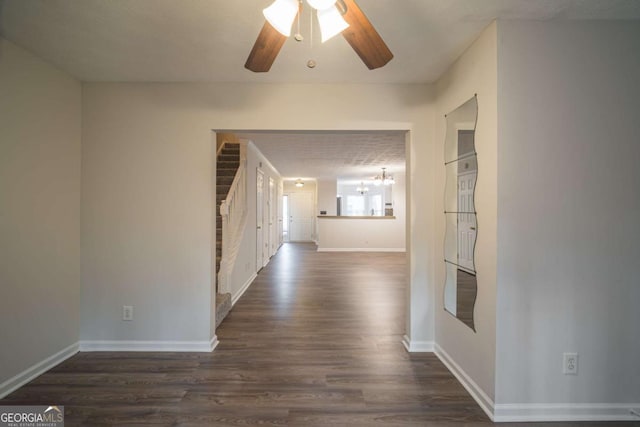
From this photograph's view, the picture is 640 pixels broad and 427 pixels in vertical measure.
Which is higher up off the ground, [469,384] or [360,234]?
[360,234]

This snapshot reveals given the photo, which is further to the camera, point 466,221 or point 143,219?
point 143,219

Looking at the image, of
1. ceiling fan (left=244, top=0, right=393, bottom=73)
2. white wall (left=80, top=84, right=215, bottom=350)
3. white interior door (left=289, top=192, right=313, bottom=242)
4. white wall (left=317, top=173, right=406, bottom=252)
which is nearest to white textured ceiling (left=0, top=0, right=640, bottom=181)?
white wall (left=80, top=84, right=215, bottom=350)

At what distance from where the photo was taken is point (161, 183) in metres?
2.46

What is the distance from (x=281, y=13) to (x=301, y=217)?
10.3 m

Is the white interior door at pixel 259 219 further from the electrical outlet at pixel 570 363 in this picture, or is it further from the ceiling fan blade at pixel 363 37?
the electrical outlet at pixel 570 363

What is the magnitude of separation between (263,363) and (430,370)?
1.37 meters

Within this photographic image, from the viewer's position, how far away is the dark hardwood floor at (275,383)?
1703 mm

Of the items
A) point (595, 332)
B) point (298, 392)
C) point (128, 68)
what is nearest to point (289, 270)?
point (298, 392)

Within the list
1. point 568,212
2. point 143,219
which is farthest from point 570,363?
point 143,219

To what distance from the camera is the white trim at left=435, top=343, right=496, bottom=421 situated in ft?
5.70

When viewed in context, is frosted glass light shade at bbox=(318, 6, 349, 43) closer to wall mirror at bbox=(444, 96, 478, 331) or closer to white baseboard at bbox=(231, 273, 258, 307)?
wall mirror at bbox=(444, 96, 478, 331)

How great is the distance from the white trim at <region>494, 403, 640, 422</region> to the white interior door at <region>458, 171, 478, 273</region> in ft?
2.83

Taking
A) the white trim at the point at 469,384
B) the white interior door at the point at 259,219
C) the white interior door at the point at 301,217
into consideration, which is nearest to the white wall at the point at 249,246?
the white interior door at the point at 259,219

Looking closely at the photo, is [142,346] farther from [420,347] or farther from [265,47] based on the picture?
[265,47]
